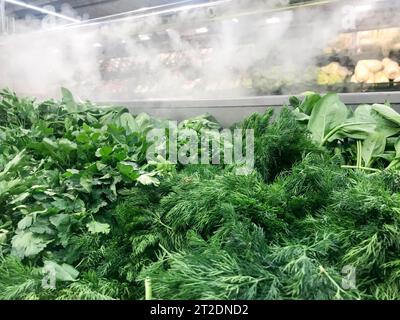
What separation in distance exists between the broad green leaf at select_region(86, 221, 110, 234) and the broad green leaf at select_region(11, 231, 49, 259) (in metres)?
0.13

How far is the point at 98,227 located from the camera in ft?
3.45

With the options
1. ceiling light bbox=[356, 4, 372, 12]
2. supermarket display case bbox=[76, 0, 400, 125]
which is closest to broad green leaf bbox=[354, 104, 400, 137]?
supermarket display case bbox=[76, 0, 400, 125]

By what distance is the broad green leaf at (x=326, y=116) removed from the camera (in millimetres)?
1496

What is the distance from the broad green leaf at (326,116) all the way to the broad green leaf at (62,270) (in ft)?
3.41

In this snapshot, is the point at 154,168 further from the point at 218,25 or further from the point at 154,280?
the point at 218,25

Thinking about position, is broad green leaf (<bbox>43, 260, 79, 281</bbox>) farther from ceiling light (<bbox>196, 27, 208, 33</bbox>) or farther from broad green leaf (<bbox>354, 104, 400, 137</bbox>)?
ceiling light (<bbox>196, 27, 208, 33</bbox>)

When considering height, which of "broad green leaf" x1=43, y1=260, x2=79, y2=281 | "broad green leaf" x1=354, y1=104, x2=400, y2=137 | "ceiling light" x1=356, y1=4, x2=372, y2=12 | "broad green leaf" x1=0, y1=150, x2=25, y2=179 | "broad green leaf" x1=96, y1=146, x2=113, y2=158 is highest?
"ceiling light" x1=356, y1=4, x2=372, y2=12

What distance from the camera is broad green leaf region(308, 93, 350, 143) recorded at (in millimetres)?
1496

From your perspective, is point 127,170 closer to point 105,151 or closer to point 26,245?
point 105,151

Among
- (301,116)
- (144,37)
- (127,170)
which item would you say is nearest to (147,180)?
(127,170)

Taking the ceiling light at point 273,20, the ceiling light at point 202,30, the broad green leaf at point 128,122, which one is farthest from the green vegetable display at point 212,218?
the ceiling light at point 202,30

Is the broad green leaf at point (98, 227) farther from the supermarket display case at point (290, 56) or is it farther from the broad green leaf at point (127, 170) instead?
the supermarket display case at point (290, 56)
